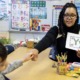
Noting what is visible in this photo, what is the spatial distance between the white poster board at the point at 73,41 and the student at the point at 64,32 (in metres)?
0.06

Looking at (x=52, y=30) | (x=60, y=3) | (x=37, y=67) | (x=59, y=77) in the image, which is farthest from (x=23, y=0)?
(x=59, y=77)

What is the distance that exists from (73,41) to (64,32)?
0.21m

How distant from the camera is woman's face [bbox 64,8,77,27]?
1924 millimetres

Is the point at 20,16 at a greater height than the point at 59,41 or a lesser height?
greater

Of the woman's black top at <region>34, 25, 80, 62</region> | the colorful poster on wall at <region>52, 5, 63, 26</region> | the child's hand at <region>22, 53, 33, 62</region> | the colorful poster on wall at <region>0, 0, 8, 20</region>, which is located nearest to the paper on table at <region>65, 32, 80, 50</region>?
the woman's black top at <region>34, 25, 80, 62</region>

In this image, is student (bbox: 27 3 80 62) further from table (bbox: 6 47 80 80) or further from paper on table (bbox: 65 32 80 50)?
table (bbox: 6 47 80 80)

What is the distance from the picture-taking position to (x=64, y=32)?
2027 millimetres

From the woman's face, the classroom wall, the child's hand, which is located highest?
the woman's face

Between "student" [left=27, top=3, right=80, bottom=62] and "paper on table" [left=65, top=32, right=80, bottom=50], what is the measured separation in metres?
0.06

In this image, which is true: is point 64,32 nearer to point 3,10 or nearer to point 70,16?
point 70,16

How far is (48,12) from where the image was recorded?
3.19 metres

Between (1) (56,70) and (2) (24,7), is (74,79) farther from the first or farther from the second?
(2) (24,7)

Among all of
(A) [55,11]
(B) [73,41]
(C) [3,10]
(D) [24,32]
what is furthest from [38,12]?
(B) [73,41]

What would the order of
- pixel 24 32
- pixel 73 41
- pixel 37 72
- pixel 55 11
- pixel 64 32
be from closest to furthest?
1. pixel 37 72
2. pixel 73 41
3. pixel 64 32
4. pixel 55 11
5. pixel 24 32
